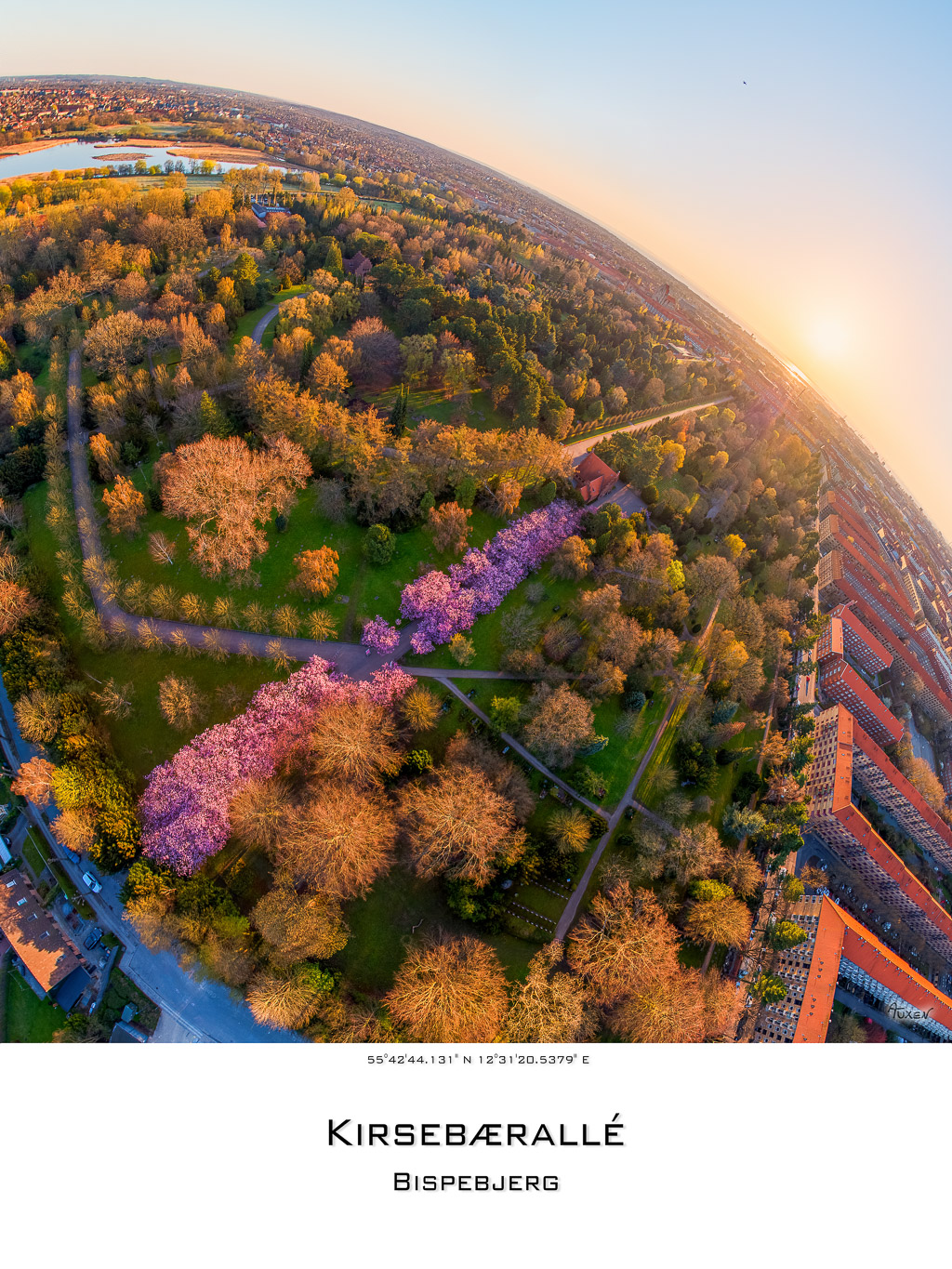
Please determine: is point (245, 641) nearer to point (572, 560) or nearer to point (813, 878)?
point (572, 560)

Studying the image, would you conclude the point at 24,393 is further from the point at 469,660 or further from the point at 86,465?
the point at 469,660

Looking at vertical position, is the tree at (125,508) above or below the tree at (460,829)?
above

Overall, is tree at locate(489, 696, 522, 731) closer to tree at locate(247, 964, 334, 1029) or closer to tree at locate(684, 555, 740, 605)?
tree at locate(247, 964, 334, 1029)

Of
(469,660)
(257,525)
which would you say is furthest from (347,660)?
(257,525)

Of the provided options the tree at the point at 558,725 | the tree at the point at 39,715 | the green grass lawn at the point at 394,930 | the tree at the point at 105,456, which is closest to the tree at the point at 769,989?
the green grass lawn at the point at 394,930

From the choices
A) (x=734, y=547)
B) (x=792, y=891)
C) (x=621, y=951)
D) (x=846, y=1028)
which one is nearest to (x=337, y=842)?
(x=621, y=951)

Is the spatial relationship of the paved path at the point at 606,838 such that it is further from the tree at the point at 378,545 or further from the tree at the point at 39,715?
the tree at the point at 39,715
